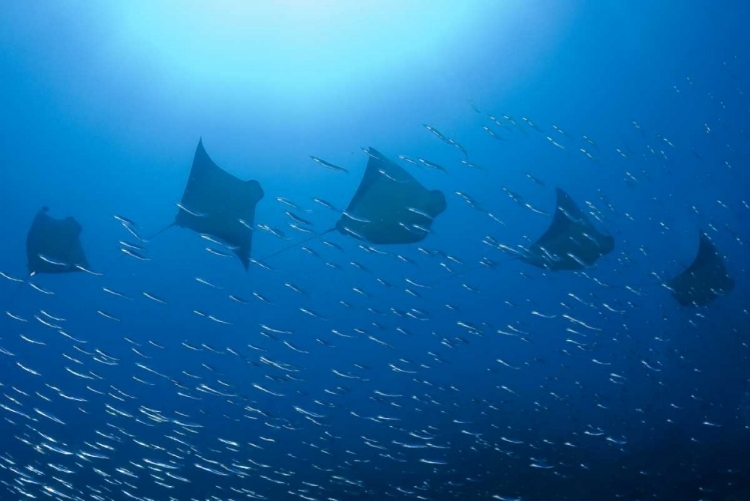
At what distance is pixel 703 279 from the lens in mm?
9664

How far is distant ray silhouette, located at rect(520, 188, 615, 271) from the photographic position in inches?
331

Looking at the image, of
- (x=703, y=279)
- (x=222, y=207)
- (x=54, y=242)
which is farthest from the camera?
(x=703, y=279)

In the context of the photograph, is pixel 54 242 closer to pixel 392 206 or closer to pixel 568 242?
pixel 392 206

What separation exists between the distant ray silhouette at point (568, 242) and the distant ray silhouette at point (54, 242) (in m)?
7.32

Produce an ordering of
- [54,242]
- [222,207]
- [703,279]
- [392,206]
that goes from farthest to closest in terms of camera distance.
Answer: [703,279] → [54,242] → [222,207] → [392,206]

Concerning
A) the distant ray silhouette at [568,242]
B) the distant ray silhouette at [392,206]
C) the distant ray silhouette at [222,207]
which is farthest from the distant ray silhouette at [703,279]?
the distant ray silhouette at [222,207]

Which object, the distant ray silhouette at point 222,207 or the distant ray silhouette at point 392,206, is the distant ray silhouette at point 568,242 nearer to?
the distant ray silhouette at point 392,206

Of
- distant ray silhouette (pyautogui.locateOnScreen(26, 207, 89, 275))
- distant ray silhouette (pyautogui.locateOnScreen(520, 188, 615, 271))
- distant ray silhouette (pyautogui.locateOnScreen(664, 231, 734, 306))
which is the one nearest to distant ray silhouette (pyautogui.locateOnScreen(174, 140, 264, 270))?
distant ray silhouette (pyautogui.locateOnScreen(26, 207, 89, 275))

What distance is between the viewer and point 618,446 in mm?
13336

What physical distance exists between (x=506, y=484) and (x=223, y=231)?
863 cm

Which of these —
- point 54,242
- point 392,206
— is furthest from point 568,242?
point 54,242

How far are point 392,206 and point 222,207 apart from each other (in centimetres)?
254

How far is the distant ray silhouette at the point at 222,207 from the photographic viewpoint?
26.8ft

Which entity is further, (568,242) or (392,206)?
(568,242)
